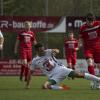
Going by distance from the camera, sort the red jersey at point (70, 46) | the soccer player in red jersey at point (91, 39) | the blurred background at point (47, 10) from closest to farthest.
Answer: the soccer player in red jersey at point (91, 39) → the red jersey at point (70, 46) → the blurred background at point (47, 10)

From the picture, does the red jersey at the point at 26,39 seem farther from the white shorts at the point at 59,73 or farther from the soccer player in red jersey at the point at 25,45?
the white shorts at the point at 59,73

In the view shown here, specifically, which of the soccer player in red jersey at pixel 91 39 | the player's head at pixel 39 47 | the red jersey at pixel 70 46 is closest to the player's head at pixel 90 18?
the soccer player in red jersey at pixel 91 39

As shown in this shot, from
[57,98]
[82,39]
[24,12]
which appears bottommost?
[57,98]

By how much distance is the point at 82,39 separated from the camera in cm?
1689

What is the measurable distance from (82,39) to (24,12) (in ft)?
78.6

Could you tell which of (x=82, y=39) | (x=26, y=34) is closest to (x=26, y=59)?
(x=26, y=34)

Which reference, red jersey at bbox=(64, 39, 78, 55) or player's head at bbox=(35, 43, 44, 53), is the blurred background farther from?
player's head at bbox=(35, 43, 44, 53)

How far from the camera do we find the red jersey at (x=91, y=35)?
1655 centimetres

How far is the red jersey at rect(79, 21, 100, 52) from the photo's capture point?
16547mm

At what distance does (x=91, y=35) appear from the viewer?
54.5 ft

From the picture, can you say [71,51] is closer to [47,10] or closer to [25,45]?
[25,45]

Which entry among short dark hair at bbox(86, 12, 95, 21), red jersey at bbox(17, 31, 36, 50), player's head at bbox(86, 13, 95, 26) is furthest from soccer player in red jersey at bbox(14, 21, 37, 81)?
short dark hair at bbox(86, 12, 95, 21)

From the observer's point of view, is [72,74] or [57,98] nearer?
[57,98]

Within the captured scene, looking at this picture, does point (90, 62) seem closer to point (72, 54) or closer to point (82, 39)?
point (82, 39)
